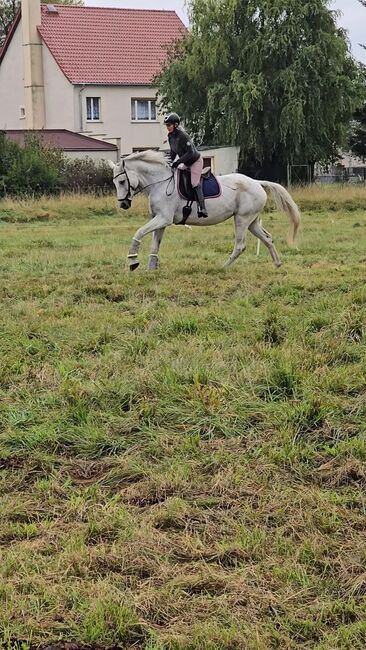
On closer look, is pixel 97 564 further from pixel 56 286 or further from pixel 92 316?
pixel 56 286

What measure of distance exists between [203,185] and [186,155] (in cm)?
68

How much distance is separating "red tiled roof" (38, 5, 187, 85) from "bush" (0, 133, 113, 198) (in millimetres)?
12756

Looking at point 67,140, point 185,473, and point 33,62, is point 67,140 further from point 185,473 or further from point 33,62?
point 185,473

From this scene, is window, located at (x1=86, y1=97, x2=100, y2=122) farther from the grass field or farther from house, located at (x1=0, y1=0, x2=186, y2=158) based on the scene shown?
the grass field

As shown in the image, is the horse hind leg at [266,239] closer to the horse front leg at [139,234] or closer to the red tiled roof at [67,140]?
the horse front leg at [139,234]

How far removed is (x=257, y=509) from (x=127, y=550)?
0.76m

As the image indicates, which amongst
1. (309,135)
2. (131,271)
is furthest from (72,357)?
(309,135)

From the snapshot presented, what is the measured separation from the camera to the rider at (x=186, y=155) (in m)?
12.1

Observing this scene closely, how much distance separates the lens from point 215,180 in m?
12.9

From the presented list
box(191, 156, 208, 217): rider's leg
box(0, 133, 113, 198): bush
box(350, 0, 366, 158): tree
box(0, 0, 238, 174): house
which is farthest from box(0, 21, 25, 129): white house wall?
box(191, 156, 208, 217): rider's leg

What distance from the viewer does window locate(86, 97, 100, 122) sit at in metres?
50.2

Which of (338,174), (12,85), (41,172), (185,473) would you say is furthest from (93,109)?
(185,473)

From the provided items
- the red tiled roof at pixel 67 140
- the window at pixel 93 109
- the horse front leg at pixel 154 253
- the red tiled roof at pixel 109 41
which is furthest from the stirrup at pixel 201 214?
the window at pixel 93 109

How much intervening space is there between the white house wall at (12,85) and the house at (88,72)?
0.07 meters
